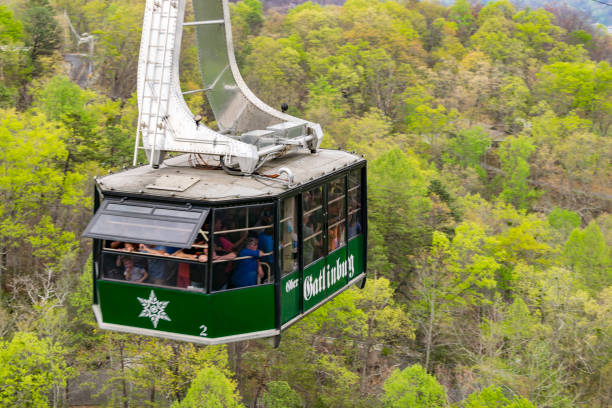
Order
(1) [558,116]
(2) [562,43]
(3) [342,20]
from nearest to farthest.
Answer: (1) [558,116]
(3) [342,20]
(2) [562,43]

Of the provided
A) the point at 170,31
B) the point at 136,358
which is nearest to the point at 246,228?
the point at 170,31

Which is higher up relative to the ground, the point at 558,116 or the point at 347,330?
the point at 558,116

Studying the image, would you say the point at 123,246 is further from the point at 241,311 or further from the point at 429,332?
the point at 429,332

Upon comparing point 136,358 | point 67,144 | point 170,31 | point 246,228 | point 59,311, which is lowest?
point 136,358

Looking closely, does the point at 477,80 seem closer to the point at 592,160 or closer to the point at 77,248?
the point at 592,160

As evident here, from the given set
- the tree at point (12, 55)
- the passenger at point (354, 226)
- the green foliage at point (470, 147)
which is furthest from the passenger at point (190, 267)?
the green foliage at point (470, 147)

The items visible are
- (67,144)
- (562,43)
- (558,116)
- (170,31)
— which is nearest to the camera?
(170,31)
